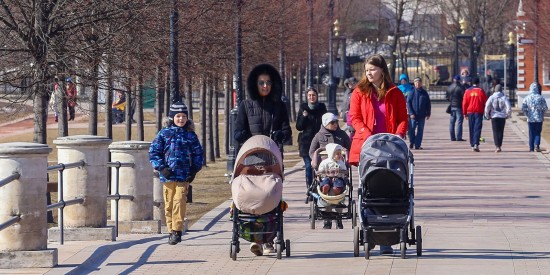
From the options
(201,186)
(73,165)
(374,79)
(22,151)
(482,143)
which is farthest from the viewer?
(482,143)

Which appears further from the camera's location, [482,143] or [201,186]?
[482,143]

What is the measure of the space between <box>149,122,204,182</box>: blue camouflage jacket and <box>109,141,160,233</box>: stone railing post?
1.64 meters

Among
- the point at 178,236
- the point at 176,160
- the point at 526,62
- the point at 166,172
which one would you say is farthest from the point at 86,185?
the point at 526,62

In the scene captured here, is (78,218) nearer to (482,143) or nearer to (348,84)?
(348,84)

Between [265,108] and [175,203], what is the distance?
1.51 metres

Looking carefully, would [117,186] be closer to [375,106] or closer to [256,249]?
[256,249]

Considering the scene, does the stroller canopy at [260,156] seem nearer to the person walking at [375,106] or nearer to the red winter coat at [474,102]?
the person walking at [375,106]

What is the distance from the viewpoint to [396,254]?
41.5 feet

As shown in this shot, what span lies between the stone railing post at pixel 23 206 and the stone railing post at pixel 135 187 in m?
3.79

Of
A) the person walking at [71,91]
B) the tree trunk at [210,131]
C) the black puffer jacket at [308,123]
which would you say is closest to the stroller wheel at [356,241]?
the person walking at [71,91]

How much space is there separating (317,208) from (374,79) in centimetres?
286

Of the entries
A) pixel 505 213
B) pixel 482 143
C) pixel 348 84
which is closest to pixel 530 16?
pixel 482 143

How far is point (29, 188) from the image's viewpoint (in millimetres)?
11758

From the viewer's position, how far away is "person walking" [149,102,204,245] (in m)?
14.0
